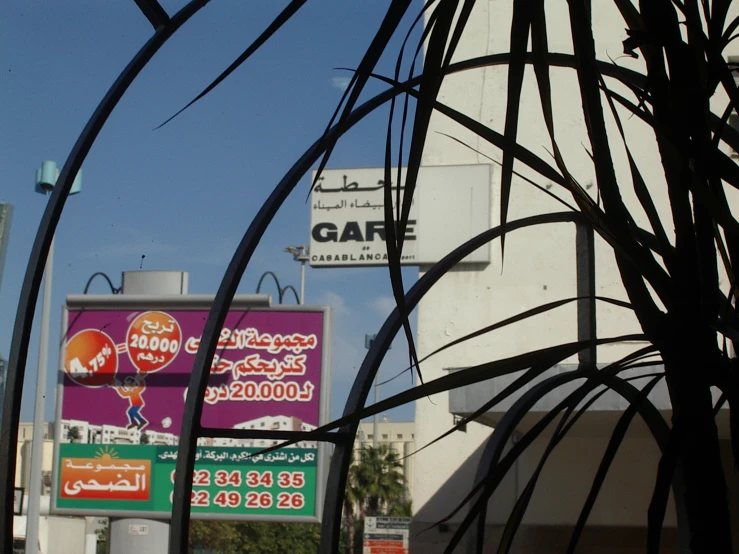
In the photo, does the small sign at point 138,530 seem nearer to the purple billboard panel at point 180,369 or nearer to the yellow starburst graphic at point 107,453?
the yellow starburst graphic at point 107,453

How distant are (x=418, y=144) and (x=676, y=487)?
46.4 inches

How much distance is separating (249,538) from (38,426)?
32.7 metres

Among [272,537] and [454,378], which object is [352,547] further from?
[454,378]

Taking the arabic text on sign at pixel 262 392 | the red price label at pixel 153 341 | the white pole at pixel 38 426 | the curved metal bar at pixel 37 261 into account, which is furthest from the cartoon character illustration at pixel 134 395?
the curved metal bar at pixel 37 261

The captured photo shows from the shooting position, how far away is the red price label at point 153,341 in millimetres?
12578

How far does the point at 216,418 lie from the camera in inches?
490

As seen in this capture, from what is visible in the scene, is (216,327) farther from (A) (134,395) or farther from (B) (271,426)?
(A) (134,395)

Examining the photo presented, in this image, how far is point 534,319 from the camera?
1277 cm

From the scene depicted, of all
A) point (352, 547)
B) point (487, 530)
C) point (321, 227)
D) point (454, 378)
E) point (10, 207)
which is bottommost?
point (352, 547)

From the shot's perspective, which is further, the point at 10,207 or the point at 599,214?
the point at 10,207

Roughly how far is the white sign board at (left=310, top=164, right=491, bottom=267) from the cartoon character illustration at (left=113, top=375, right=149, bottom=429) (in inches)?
114

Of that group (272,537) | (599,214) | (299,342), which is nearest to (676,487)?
(599,214)

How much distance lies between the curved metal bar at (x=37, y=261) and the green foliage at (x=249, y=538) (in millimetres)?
42041

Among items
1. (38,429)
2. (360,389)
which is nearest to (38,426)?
(38,429)
